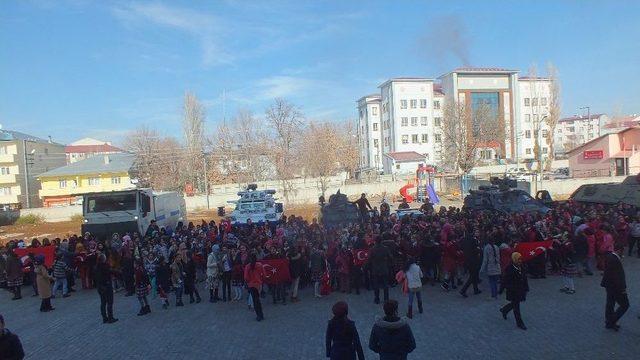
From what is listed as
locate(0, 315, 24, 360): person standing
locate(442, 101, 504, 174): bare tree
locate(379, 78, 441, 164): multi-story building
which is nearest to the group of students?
locate(0, 315, 24, 360): person standing

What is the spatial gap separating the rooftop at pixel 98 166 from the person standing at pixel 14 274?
46.8 metres

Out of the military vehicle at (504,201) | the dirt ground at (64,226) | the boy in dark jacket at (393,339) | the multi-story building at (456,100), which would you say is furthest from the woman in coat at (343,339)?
the multi-story building at (456,100)

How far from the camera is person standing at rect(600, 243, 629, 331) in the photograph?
28.4 ft

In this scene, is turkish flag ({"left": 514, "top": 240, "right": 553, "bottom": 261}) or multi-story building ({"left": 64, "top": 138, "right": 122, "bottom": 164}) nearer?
turkish flag ({"left": 514, "top": 240, "right": 553, "bottom": 261})

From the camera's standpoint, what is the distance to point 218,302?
1277 centimetres

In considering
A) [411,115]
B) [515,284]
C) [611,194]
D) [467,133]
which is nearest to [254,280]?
[515,284]

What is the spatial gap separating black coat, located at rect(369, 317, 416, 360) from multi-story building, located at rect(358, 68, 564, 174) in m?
70.4

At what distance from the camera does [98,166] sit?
60875mm

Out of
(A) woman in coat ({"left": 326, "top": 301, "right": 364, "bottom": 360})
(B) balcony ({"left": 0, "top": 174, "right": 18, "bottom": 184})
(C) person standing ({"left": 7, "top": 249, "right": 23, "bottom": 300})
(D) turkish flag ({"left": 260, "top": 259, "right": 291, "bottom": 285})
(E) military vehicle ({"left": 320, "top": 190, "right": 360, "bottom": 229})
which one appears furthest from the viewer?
(B) balcony ({"left": 0, "top": 174, "right": 18, "bottom": 184})

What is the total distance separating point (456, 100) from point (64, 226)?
187 ft

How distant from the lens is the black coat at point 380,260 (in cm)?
1120

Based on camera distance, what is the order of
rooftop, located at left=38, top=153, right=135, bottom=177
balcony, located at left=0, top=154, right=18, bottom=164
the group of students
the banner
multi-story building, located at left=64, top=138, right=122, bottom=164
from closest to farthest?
the group of students, the banner, rooftop, located at left=38, top=153, right=135, bottom=177, balcony, located at left=0, top=154, right=18, bottom=164, multi-story building, located at left=64, top=138, right=122, bottom=164

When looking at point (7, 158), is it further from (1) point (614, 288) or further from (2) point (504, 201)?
(1) point (614, 288)

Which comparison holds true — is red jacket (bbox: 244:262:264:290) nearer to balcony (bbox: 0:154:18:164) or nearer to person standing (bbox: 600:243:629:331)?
person standing (bbox: 600:243:629:331)
